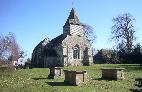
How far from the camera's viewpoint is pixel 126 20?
60062mm

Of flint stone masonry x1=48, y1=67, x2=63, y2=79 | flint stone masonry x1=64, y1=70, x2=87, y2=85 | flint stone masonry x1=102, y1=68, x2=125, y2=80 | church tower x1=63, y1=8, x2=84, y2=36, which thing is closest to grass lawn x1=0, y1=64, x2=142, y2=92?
flint stone masonry x1=64, y1=70, x2=87, y2=85

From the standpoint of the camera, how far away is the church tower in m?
50.0

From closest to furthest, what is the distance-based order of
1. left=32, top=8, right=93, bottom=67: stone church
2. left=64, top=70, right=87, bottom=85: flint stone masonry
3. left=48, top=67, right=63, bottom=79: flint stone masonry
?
left=64, top=70, right=87, bottom=85: flint stone masonry → left=48, top=67, right=63, bottom=79: flint stone masonry → left=32, top=8, right=93, bottom=67: stone church

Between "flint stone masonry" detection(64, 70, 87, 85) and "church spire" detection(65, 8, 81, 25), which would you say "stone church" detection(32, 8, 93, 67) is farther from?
"flint stone masonry" detection(64, 70, 87, 85)

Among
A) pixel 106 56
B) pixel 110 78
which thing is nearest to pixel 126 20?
pixel 106 56

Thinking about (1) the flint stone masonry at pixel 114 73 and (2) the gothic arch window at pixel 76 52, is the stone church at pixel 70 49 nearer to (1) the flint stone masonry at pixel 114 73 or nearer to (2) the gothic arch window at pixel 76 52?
(2) the gothic arch window at pixel 76 52

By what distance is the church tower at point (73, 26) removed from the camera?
5003 cm

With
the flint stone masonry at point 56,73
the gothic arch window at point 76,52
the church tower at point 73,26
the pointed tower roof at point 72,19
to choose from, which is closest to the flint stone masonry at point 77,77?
the flint stone masonry at point 56,73

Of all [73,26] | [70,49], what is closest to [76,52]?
[70,49]

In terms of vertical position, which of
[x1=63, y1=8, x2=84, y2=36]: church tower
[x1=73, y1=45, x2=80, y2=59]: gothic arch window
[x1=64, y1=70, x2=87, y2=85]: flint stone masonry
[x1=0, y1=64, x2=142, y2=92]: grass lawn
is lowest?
[x1=0, y1=64, x2=142, y2=92]: grass lawn

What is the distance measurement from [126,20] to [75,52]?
61.3 ft

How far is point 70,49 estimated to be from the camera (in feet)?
159

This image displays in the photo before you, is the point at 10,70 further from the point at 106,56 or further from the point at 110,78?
the point at 106,56

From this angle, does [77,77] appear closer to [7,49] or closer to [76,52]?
[7,49]
